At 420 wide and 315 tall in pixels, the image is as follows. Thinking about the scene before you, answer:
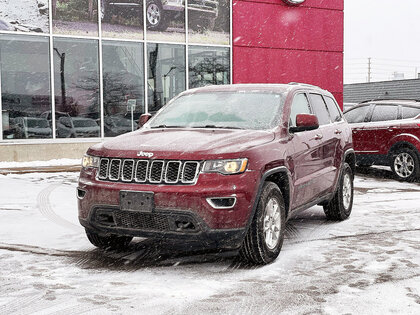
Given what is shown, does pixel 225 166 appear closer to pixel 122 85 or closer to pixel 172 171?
pixel 172 171

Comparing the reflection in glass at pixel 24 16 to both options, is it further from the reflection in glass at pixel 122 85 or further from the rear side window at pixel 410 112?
the rear side window at pixel 410 112

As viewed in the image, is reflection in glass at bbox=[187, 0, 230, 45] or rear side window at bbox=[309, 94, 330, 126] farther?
reflection in glass at bbox=[187, 0, 230, 45]

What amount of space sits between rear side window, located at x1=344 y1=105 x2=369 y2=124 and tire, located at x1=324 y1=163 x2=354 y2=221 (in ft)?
18.1

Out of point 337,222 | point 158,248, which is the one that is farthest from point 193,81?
point 158,248

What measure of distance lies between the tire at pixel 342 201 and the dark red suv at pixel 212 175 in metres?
1.18

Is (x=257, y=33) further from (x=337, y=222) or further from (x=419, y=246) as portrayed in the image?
(x=419, y=246)

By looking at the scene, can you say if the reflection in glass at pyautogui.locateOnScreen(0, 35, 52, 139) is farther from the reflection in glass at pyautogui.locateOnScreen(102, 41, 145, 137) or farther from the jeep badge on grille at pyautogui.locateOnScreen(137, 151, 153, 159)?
the jeep badge on grille at pyautogui.locateOnScreen(137, 151, 153, 159)

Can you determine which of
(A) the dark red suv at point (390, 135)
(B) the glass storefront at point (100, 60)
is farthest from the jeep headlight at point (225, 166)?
(B) the glass storefront at point (100, 60)

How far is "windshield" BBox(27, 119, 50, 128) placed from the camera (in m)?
15.3

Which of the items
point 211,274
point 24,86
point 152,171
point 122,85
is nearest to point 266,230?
point 211,274

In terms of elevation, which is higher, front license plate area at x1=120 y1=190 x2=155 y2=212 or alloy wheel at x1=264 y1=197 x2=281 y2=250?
front license plate area at x1=120 y1=190 x2=155 y2=212

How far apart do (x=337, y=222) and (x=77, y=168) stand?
822 cm

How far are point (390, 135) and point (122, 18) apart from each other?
878cm

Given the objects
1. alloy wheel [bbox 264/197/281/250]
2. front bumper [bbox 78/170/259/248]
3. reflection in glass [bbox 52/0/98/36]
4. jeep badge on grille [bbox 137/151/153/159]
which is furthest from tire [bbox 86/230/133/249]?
reflection in glass [bbox 52/0/98/36]
